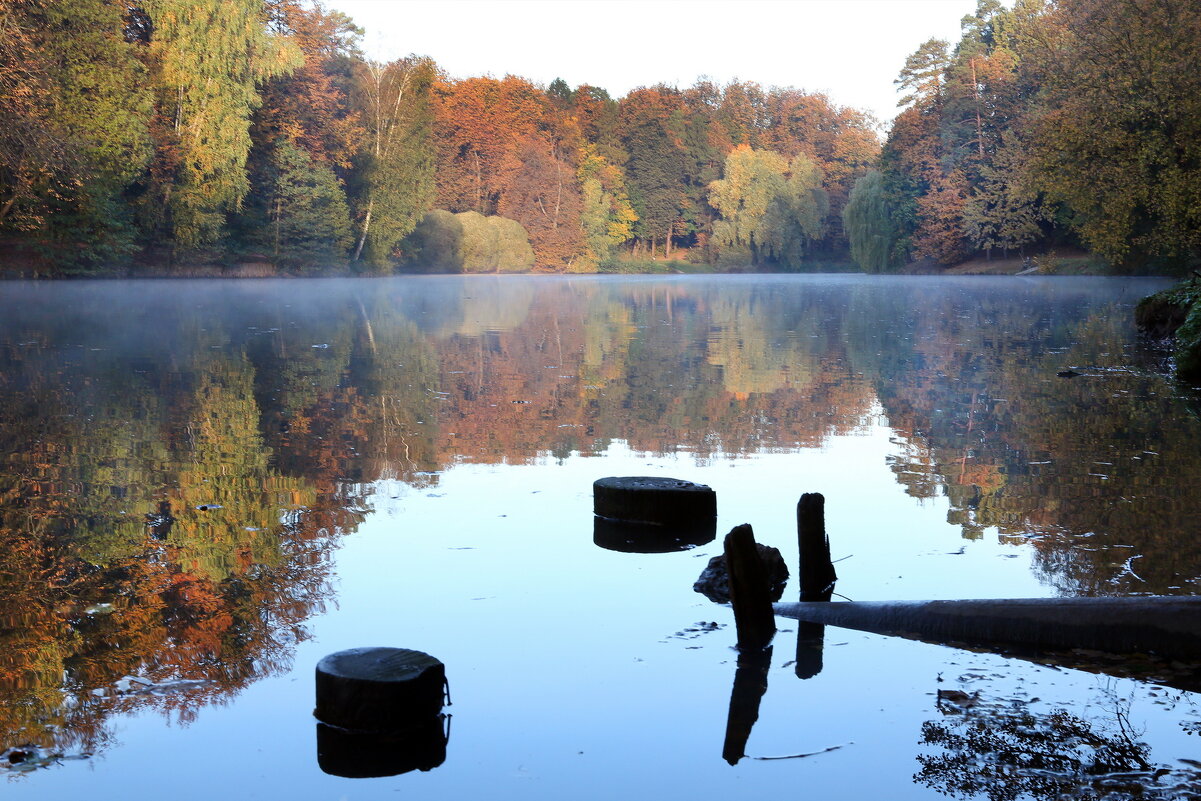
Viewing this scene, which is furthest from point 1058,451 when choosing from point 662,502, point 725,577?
point 725,577

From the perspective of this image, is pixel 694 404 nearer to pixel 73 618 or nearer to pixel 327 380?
pixel 327 380

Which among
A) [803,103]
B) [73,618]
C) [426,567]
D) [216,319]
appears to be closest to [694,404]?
[426,567]

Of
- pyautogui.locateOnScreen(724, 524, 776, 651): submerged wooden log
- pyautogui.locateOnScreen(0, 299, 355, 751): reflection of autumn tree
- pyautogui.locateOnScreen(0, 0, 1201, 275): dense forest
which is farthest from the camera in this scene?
pyautogui.locateOnScreen(0, 0, 1201, 275): dense forest

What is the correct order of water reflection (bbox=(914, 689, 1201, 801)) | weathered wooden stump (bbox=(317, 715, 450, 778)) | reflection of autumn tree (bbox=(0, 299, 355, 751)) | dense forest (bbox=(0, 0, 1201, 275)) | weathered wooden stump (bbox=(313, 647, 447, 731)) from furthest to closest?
dense forest (bbox=(0, 0, 1201, 275)) < reflection of autumn tree (bbox=(0, 299, 355, 751)) < weathered wooden stump (bbox=(313, 647, 447, 731)) < weathered wooden stump (bbox=(317, 715, 450, 778)) < water reflection (bbox=(914, 689, 1201, 801))

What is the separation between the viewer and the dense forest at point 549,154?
31.8 m

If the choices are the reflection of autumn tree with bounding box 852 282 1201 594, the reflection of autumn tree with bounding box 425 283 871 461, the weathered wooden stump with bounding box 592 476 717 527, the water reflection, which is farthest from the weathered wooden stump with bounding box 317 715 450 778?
the reflection of autumn tree with bounding box 425 283 871 461

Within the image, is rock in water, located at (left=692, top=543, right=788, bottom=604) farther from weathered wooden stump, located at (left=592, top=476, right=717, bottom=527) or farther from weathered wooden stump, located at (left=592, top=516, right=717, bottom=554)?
weathered wooden stump, located at (left=592, top=476, right=717, bottom=527)

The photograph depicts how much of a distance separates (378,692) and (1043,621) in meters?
2.94

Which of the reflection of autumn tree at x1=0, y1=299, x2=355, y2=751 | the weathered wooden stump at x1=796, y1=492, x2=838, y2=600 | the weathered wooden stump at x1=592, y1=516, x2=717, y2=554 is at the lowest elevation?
the reflection of autumn tree at x1=0, y1=299, x2=355, y2=751

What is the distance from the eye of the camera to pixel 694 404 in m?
13.6

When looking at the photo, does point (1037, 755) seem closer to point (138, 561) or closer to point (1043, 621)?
point (1043, 621)

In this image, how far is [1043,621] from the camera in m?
5.17

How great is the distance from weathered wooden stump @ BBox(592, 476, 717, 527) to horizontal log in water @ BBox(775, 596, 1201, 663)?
1.92 meters

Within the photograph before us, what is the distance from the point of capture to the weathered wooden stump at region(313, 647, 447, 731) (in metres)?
4.27
